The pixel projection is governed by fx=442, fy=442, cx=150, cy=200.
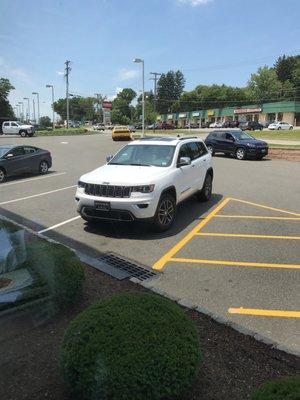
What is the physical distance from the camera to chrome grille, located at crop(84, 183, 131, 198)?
7977 millimetres

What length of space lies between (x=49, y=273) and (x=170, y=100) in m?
159

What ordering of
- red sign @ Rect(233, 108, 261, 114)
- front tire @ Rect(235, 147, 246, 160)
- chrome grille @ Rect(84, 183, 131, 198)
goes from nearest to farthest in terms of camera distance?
chrome grille @ Rect(84, 183, 131, 198) → front tire @ Rect(235, 147, 246, 160) → red sign @ Rect(233, 108, 261, 114)

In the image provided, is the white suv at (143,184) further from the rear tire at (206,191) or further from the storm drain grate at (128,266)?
the storm drain grate at (128,266)

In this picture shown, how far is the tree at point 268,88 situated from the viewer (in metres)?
127

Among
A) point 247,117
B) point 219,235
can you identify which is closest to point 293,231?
point 219,235

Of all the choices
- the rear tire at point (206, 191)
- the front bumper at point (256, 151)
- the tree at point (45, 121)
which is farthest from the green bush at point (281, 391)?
the tree at point (45, 121)

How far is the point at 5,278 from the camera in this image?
5.22 meters

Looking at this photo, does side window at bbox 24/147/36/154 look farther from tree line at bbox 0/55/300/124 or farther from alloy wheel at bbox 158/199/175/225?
tree line at bbox 0/55/300/124

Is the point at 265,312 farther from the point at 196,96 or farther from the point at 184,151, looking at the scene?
the point at 196,96

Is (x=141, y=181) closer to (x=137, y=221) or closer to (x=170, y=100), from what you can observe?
(x=137, y=221)

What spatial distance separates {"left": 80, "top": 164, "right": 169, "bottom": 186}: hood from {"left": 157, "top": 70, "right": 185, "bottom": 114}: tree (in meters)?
151

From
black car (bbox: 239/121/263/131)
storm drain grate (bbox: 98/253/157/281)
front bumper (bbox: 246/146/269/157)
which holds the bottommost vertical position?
storm drain grate (bbox: 98/253/157/281)

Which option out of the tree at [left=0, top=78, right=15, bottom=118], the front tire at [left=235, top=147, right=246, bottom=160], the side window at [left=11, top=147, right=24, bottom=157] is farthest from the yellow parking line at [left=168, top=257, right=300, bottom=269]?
the tree at [left=0, top=78, right=15, bottom=118]

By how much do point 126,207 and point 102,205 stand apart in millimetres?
472
